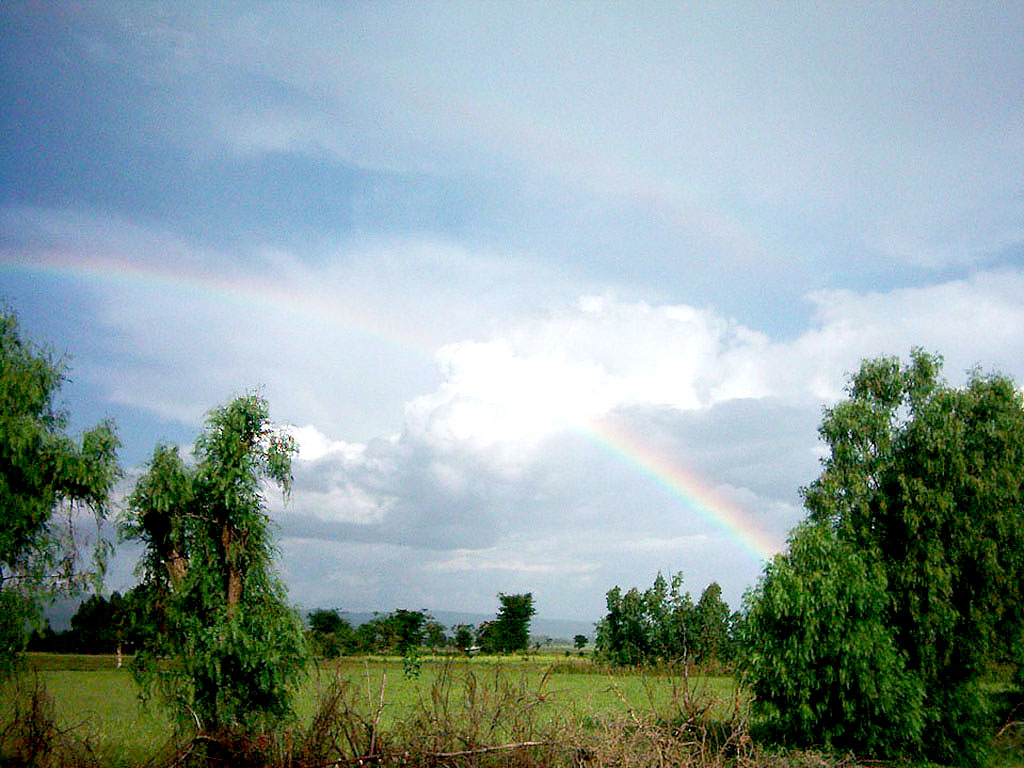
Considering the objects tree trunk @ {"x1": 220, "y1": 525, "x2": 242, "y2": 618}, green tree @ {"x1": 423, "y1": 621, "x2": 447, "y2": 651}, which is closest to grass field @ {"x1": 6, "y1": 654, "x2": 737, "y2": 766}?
green tree @ {"x1": 423, "y1": 621, "x2": 447, "y2": 651}

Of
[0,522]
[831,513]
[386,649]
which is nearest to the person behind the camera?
[386,649]

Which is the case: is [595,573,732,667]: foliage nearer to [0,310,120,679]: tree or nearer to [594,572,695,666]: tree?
[594,572,695,666]: tree

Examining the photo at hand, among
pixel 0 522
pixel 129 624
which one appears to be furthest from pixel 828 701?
pixel 0 522

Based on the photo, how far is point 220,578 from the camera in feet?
53.0

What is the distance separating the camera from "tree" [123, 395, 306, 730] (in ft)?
50.9

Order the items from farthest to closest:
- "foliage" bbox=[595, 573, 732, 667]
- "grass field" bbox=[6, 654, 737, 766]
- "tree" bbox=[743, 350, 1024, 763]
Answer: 1. "foliage" bbox=[595, 573, 732, 667]
2. "tree" bbox=[743, 350, 1024, 763]
3. "grass field" bbox=[6, 654, 737, 766]

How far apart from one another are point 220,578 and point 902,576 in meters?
21.0

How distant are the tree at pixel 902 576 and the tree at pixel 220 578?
45.2ft

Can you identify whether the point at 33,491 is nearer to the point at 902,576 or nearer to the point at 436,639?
the point at 436,639

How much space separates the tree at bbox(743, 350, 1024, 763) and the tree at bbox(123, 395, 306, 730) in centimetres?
1377

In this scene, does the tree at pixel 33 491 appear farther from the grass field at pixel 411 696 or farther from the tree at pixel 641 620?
the tree at pixel 641 620

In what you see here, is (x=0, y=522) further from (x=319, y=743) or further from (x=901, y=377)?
(x=901, y=377)

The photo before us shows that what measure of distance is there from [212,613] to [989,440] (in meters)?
24.3

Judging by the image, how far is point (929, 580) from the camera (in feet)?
88.6
